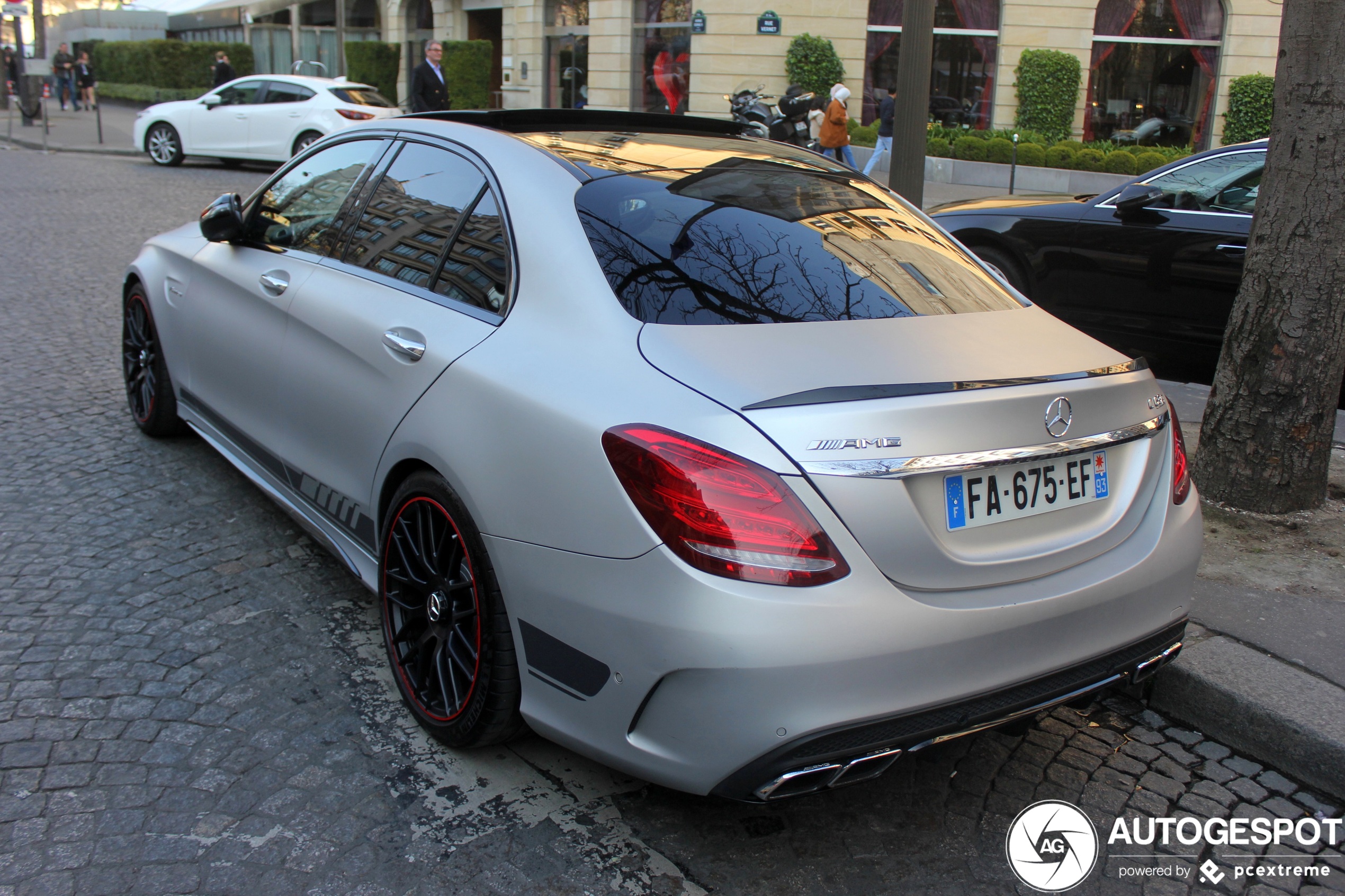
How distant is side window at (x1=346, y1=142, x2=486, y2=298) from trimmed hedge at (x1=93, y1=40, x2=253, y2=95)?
3417 cm

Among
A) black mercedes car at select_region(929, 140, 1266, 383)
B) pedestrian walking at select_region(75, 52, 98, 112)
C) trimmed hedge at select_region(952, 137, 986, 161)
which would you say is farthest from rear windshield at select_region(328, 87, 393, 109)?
pedestrian walking at select_region(75, 52, 98, 112)

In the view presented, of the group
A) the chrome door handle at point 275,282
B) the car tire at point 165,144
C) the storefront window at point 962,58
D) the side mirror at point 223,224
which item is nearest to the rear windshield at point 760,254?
the chrome door handle at point 275,282

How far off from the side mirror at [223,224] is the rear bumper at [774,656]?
7.71 ft

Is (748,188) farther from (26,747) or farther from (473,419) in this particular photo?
(26,747)

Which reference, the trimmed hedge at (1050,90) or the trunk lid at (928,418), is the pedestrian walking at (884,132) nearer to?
the trimmed hedge at (1050,90)

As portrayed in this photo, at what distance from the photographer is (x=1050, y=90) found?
73.0 feet

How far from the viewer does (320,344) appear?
355cm

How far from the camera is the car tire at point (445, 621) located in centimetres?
268

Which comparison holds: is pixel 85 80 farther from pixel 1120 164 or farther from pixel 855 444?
pixel 855 444

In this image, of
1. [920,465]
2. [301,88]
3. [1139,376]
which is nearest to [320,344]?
[920,465]

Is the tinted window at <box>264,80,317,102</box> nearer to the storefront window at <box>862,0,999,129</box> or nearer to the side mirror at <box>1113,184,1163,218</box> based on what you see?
the storefront window at <box>862,0,999,129</box>

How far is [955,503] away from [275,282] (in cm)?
262

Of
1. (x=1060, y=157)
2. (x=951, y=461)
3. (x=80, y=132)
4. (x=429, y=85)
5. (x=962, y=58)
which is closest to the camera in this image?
(x=951, y=461)

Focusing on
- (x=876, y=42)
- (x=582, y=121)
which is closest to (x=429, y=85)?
(x=582, y=121)
